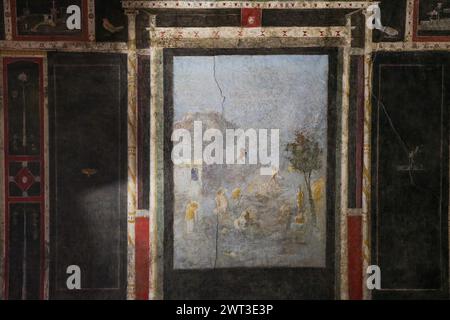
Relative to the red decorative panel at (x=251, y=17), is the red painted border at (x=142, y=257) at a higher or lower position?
lower

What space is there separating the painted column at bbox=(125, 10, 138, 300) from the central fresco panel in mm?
325

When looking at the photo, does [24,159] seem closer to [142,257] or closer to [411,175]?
[142,257]

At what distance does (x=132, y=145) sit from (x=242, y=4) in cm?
141

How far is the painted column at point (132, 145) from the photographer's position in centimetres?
386

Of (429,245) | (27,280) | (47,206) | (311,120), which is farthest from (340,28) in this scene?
(27,280)

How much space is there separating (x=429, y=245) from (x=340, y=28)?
1.88 m

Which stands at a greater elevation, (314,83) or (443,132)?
(314,83)

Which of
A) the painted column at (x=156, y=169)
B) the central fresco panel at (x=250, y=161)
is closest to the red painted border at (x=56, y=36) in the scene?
the painted column at (x=156, y=169)

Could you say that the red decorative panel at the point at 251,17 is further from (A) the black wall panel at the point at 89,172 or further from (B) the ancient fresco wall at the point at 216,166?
(A) the black wall panel at the point at 89,172

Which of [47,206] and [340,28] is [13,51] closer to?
[47,206]

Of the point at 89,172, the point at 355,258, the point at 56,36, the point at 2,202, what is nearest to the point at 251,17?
the point at 56,36

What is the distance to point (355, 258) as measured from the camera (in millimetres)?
3980

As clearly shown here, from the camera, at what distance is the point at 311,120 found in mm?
3938

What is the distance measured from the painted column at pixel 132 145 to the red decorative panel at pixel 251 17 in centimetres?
84
